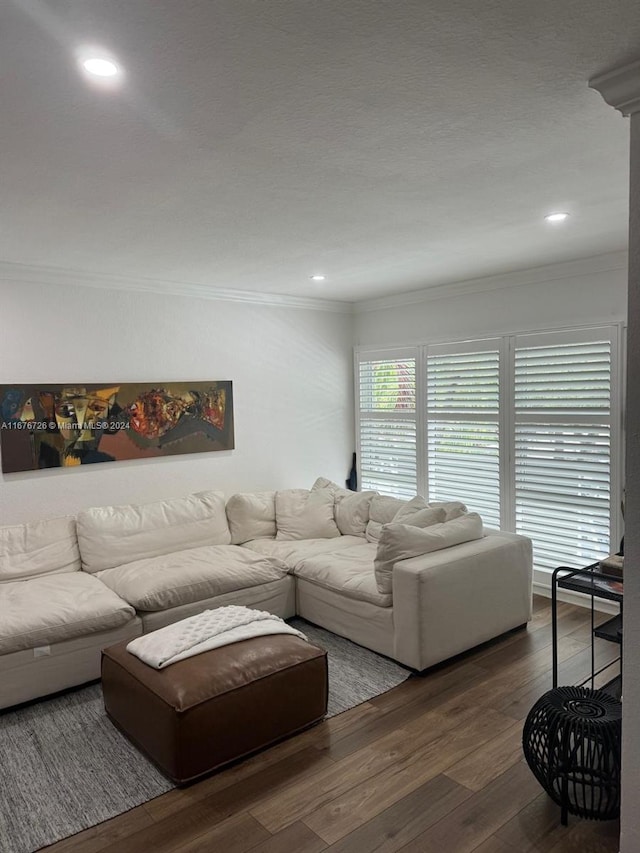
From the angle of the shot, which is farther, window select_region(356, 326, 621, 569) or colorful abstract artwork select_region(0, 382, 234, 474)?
window select_region(356, 326, 621, 569)

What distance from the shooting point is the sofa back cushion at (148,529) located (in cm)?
412

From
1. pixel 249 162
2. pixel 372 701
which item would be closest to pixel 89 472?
pixel 372 701

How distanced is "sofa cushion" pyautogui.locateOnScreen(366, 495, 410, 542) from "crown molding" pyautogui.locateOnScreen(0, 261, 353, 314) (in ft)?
6.70

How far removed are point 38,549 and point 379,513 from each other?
2.50 m

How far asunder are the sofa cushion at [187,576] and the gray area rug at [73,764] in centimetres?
57

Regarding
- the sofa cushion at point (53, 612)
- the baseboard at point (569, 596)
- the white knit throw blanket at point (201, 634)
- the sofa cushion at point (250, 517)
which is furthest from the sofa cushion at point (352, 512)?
the sofa cushion at point (53, 612)

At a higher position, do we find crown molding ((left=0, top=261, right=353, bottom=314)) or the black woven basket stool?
crown molding ((left=0, top=261, right=353, bottom=314))

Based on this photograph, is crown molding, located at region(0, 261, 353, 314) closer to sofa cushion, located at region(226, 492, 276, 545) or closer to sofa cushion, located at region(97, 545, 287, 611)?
sofa cushion, located at region(226, 492, 276, 545)

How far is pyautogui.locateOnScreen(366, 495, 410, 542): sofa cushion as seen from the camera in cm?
468

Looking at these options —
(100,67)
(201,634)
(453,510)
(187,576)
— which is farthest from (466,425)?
(100,67)

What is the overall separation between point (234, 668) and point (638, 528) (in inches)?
71.5

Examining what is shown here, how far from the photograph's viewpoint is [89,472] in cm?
441

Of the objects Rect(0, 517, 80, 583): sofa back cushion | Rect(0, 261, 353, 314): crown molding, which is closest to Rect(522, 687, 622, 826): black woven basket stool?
Rect(0, 517, 80, 583): sofa back cushion

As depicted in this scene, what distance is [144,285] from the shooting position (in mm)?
4582
